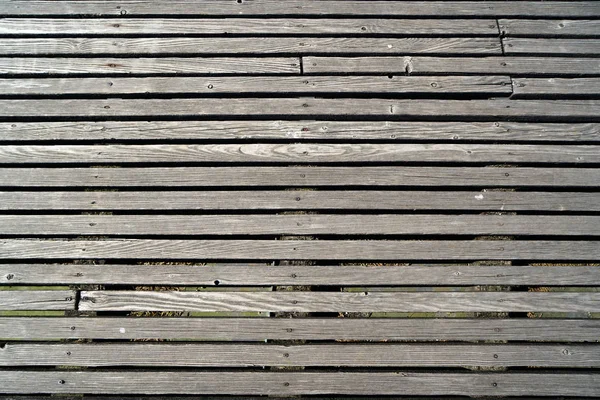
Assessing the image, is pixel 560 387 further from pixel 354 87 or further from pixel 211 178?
pixel 211 178

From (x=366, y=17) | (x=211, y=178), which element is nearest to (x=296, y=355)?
(x=211, y=178)

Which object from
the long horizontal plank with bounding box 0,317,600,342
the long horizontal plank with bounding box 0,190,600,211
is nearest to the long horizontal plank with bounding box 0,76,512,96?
the long horizontal plank with bounding box 0,190,600,211

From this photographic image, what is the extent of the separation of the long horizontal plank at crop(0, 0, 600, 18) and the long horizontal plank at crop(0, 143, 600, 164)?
1.01 m

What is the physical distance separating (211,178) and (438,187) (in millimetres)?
1482

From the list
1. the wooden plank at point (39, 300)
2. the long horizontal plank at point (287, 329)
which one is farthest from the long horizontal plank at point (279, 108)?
the long horizontal plank at point (287, 329)

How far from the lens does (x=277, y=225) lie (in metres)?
2.86

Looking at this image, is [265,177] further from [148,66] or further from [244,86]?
[148,66]

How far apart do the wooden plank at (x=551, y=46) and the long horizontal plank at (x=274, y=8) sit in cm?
21

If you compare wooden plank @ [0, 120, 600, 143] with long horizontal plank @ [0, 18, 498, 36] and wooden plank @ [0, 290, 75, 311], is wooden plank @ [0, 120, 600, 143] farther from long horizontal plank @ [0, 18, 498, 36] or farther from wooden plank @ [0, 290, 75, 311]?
wooden plank @ [0, 290, 75, 311]

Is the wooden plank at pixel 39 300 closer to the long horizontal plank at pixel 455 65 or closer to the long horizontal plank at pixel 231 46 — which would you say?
the long horizontal plank at pixel 231 46

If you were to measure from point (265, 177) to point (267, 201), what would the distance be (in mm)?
159

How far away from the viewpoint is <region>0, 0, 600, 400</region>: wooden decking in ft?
8.93

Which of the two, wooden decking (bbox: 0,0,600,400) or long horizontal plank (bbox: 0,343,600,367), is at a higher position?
wooden decking (bbox: 0,0,600,400)

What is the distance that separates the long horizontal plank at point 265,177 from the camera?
290 cm
